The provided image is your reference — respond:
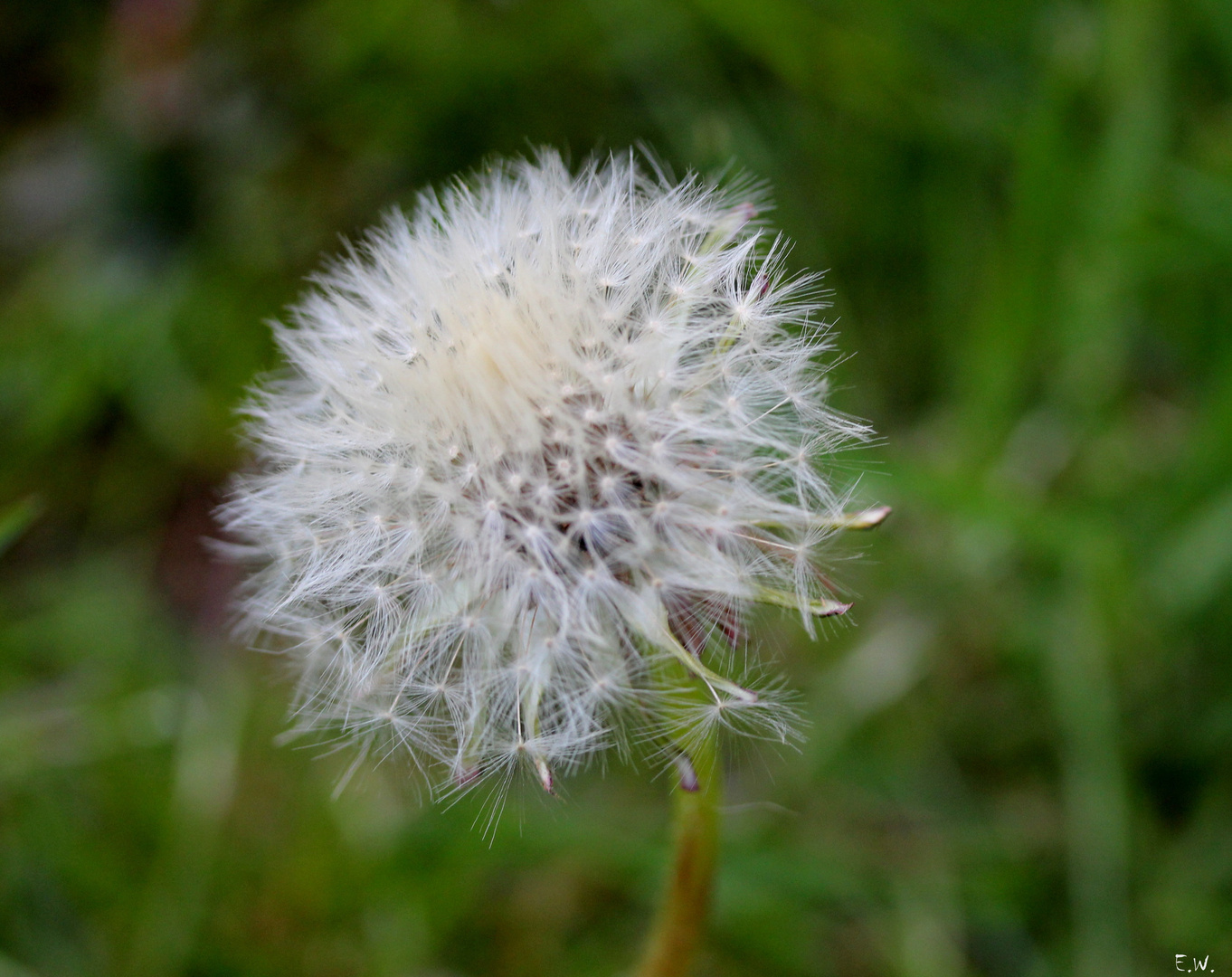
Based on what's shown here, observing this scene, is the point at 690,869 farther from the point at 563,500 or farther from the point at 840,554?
the point at 840,554

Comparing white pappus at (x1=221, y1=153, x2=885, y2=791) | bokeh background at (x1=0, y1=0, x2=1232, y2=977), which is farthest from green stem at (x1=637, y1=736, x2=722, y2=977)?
bokeh background at (x1=0, y1=0, x2=1232, y2=977)

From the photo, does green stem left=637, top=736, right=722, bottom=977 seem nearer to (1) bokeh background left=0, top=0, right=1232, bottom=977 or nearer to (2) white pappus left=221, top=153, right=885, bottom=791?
(2) white pappus left=221, top=153, right=885, bottom=791

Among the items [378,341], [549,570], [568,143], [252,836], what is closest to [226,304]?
[568,143]

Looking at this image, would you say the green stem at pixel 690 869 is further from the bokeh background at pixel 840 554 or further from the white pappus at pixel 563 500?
the bokeh background at pixel 840 554

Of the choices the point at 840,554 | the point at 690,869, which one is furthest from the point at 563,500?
the point at 840,554

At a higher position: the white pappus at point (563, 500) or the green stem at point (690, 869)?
the white pappus at point (563, 500)

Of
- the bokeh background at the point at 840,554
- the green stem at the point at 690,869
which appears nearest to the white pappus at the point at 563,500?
the green stem at the point at 690,869

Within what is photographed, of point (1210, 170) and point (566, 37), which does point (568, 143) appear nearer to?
point (566, 37)
